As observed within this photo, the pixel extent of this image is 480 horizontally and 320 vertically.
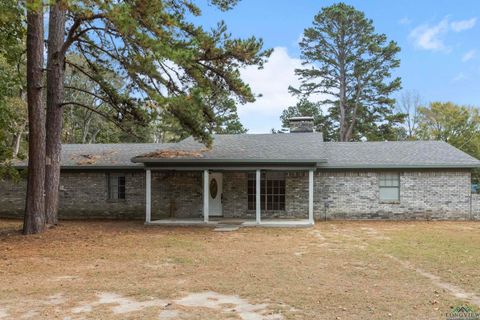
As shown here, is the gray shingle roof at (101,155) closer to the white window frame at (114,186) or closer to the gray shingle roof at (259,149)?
the white window frame at (114,186)

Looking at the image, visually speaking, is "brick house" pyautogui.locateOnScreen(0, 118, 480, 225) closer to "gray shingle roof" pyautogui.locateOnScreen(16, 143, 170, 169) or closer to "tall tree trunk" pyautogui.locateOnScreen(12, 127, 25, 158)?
"gray shingle roof" pyautogui.locateOnScreen(16, 143, 170, 169)

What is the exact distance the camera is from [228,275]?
24.6 ft

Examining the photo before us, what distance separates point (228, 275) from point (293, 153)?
9.05 m

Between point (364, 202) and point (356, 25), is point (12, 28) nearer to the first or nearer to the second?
point (364, 202)

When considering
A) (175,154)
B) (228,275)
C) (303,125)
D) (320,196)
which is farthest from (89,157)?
(228,275)

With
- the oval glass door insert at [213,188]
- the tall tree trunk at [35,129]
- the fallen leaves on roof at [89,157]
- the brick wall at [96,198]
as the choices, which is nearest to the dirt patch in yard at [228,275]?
the tall tree trunk at [35,129]

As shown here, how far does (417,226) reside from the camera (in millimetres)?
14930

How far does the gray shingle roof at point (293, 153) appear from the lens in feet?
51.4

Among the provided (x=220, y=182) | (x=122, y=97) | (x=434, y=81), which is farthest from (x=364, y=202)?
Result: (x=434, y=81)

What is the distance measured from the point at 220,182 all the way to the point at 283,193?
2496 millimetres

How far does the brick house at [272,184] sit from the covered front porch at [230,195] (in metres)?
0.04

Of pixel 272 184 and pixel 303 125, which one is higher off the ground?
pixel 303 125

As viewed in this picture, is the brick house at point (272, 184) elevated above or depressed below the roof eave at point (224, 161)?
below

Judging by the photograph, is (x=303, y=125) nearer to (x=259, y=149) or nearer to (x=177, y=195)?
(x=259, y=149)
